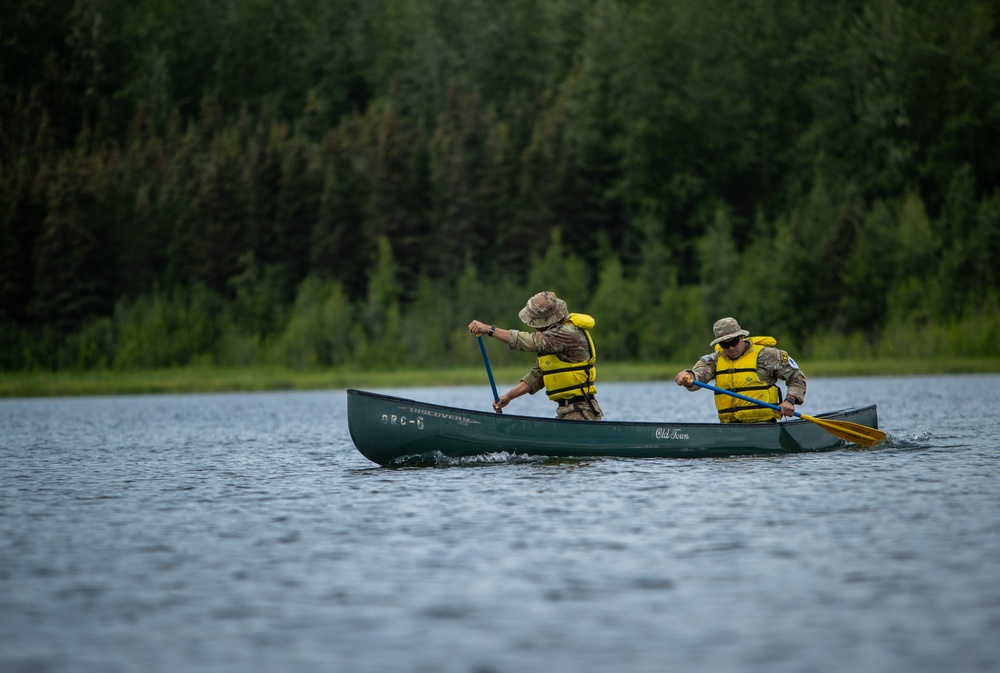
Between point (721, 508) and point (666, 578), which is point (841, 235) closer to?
point (721, 508)

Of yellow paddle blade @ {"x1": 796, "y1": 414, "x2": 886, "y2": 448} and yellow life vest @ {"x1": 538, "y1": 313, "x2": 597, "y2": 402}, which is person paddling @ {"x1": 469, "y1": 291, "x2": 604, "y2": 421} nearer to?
yellow life vest @ {"x1": 538, "y1": 313, "x2": 597, "y2": 402}

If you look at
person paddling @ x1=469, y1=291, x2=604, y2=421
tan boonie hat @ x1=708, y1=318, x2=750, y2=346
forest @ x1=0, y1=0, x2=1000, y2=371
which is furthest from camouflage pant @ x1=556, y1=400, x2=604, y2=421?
forest @ x1=0, y1=0, x2=1000, y2=371

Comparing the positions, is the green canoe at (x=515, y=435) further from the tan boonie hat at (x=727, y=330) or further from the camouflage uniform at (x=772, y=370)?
the tan boonie hat at (x=727, y=330)

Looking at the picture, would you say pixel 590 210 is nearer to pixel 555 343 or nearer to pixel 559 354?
pixel 559 354

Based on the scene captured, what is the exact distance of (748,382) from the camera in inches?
717

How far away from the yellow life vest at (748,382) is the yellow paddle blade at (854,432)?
0.74 m

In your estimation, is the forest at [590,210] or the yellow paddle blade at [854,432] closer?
the yellow paddle blade at [854,432]

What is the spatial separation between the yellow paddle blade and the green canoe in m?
1.09

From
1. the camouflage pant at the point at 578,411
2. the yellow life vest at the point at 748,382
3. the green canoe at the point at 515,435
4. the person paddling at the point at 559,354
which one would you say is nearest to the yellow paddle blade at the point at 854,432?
the yellow life vest at the point at 748,382

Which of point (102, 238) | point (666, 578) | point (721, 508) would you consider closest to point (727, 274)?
point (102, 238)

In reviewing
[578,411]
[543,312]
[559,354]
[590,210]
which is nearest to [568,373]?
[559,354]

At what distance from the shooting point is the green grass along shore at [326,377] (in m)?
45.2

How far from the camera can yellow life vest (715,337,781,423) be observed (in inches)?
715

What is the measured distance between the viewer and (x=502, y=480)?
16297 mm
